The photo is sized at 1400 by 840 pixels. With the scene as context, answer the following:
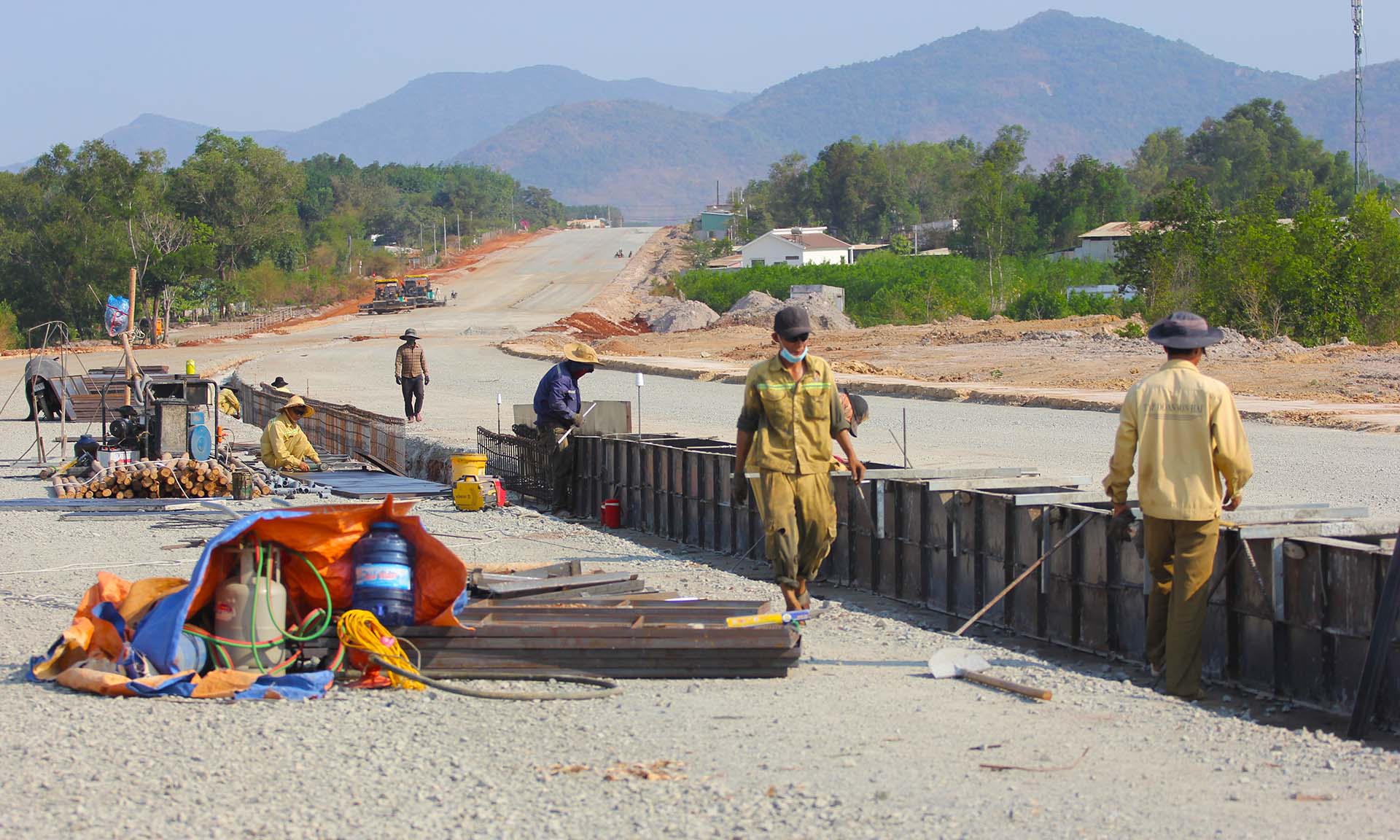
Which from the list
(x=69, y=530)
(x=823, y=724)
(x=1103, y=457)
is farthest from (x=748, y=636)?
(x=1103, y=457)

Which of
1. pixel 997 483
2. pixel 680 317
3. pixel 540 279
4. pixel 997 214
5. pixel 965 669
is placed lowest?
pixel 965 669

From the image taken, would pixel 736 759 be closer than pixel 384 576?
Yes

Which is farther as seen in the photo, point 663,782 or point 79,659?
point 79,659

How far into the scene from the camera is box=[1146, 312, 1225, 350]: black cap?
7102mm

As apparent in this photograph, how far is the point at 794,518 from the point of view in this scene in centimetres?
820

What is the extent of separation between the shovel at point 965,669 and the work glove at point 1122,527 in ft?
3.38

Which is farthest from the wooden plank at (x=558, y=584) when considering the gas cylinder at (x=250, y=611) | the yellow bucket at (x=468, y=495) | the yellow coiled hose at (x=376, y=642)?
the yellow bucket at (x=468, y=495)

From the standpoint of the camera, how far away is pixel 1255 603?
7.55 m

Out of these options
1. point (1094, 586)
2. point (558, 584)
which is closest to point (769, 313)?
point (558, 584)

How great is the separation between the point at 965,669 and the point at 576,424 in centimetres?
878

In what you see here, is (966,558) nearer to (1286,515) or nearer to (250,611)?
(1286,515)

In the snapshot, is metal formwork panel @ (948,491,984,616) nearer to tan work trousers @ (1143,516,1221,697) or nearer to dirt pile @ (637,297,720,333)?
tan work trousers @ (1143,516,1221,697)

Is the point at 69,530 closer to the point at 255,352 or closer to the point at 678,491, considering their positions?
the point at 678,491

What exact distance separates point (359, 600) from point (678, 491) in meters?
6.46
